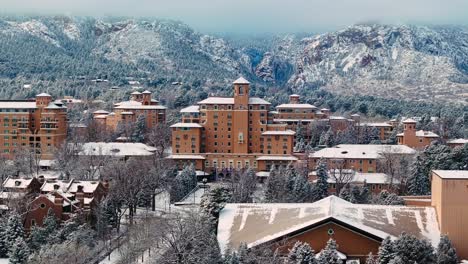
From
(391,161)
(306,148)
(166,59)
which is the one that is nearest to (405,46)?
(166,59)

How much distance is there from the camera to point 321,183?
61719mm

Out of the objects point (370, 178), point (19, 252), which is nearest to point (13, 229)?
point (19, 252)

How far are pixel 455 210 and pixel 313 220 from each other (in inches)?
271

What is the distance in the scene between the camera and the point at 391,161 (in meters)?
67.8

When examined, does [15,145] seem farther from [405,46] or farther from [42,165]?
[405,46]

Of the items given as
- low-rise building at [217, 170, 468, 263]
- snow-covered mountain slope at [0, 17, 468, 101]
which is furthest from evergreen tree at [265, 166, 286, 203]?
snow-covered mountain slope at [0, 17, 468, 101]

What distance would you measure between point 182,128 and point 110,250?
113 feet

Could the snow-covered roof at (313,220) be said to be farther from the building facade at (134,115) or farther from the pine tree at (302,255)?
the building facade at (134,115)

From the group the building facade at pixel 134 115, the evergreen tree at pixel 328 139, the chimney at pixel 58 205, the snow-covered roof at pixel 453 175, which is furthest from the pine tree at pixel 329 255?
the building facade at pixel 134 115

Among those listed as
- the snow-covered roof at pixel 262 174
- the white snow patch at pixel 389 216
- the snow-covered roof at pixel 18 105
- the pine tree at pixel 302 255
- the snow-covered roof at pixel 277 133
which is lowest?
the snow-covered roof at pixel 262 174

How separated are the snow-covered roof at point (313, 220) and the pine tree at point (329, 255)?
217 centimetres

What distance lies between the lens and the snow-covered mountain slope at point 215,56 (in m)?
147

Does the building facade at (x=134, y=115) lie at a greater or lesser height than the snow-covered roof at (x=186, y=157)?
greater

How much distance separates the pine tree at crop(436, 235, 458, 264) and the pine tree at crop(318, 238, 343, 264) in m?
4.44
